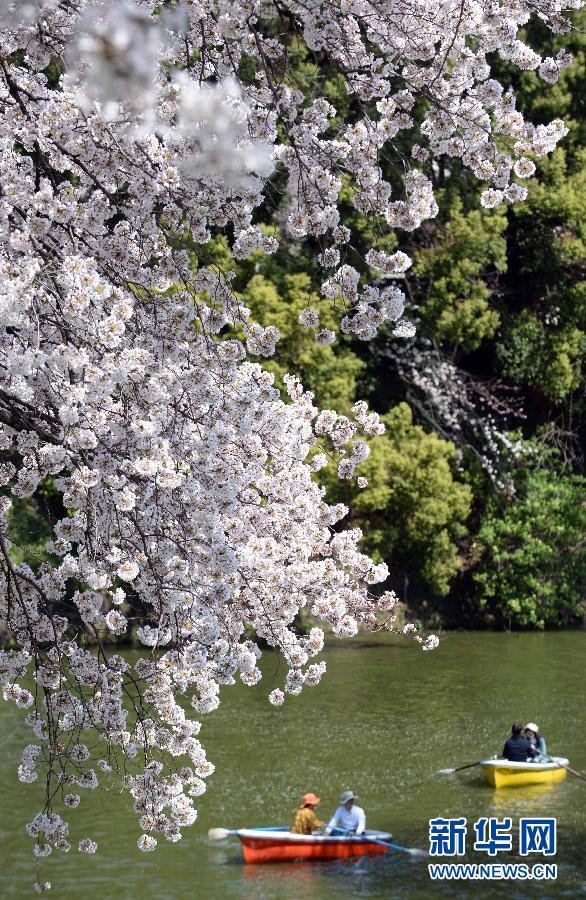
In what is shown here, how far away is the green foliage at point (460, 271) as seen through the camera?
2716cm

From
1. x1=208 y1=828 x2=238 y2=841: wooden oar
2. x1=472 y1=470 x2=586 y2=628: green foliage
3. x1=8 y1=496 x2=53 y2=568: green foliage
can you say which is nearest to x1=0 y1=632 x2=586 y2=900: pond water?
x1=208 y1=828 x2=238 y2=841: wooden oar

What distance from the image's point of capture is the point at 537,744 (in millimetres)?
16156

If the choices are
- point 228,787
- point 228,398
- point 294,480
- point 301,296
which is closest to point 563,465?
point 301,296

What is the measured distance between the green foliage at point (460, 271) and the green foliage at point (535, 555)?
331cm

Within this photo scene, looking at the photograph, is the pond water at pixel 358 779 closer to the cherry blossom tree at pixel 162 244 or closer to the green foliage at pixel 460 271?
the cherry blossom tree at pixel 162 244

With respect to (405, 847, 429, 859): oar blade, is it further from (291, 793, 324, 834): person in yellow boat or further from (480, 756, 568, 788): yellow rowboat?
(480, 756, 568, 788): yellow rowboat

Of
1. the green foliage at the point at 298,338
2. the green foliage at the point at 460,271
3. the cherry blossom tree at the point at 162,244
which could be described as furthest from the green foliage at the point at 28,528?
the cherry blossom tree at the point at 162,244

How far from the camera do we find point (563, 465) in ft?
94.0

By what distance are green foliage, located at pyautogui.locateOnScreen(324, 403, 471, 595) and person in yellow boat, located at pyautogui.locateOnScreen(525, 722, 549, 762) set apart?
9852mm

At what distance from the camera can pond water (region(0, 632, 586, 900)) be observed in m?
12.5

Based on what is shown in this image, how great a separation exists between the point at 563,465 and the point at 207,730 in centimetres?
1250

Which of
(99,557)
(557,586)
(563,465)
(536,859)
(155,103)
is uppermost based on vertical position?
(563,465)

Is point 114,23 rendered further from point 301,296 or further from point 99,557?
point 301,296

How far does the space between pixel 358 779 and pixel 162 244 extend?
10956 millimetres
